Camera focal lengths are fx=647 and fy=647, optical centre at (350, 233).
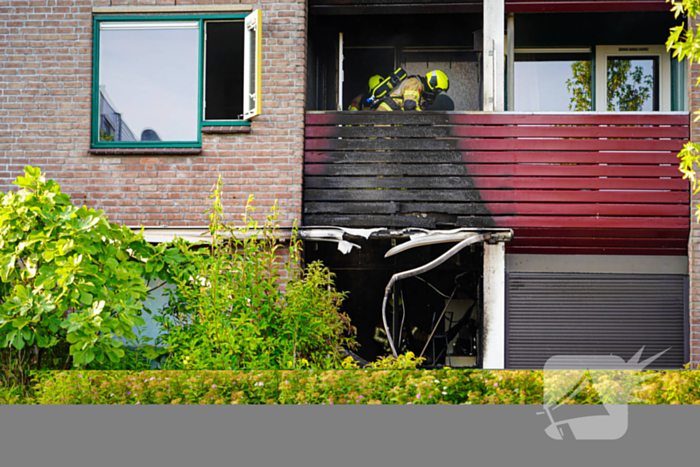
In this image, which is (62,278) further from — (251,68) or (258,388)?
(251,68)

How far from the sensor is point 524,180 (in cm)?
774

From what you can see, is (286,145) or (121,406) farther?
(286,145)

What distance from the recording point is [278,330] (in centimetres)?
580

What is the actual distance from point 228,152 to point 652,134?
5062 millimetres

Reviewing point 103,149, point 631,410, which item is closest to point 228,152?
point 103,149

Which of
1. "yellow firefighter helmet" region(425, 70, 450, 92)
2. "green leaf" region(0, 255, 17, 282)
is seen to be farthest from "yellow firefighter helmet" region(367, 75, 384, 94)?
"green leaf" region(0, 255, 17, 282)

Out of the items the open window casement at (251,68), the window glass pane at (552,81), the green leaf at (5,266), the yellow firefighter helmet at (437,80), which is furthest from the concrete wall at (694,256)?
the green leaf at (5,266)

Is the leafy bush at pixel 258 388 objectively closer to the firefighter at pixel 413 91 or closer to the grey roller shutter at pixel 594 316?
the grey roller shutter at pixel 594 316

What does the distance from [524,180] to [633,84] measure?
2.36 metres

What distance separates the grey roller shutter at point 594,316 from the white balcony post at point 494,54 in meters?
2.14

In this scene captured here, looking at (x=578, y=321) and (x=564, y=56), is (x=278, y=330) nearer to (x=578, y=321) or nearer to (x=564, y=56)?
(x=578, y=321)

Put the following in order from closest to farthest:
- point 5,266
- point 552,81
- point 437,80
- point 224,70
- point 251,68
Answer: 1. point 5,266
2. point 251,68
3. point 224,70
4. point 437,80
5. point 552,81

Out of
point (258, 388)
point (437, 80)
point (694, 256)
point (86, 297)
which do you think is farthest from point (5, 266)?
point (694, 256)

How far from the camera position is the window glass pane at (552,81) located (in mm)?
8641
